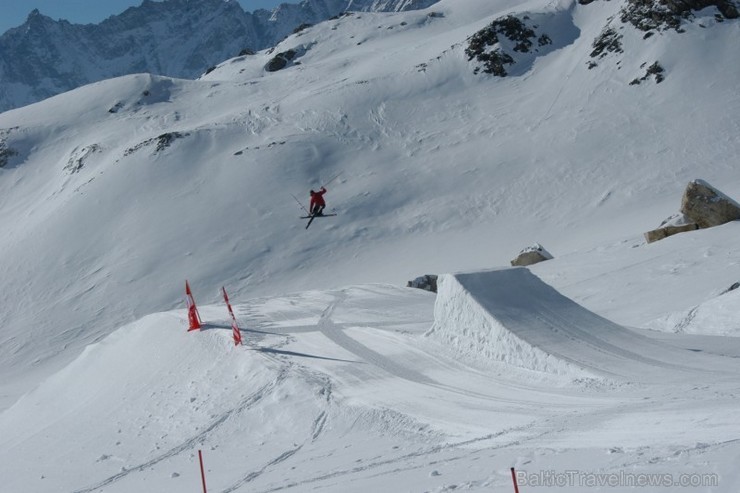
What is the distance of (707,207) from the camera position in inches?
961

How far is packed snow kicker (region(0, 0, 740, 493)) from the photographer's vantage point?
9.30 metres

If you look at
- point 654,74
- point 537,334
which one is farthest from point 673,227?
point 654,74

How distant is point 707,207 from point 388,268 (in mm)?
15045

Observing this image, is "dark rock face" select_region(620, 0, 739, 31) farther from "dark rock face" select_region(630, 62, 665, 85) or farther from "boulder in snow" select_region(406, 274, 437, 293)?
"boulder in snow" select_region(406, 274, 437, 293)

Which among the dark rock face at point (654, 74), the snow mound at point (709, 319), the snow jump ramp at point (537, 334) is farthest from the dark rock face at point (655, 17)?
the snow jump ramp at point (537, 334)

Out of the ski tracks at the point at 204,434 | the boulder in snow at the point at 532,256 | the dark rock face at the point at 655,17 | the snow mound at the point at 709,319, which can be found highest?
the dark rock face at the point at 655,17

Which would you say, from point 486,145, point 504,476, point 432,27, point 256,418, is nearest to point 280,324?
point 256,418

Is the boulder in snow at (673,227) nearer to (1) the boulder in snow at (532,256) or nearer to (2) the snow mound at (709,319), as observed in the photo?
(1) the boulder in snow at (532,256)

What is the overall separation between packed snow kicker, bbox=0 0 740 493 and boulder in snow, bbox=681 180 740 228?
78 cm

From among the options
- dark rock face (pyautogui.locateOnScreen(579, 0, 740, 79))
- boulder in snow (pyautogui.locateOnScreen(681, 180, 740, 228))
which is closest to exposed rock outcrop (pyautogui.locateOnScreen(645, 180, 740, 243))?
boulder in snow (pyautogui.locateOnScreen(681, 180, 740, 228))

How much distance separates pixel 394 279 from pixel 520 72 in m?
27.2

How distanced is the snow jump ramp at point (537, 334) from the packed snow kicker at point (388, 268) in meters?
0.06

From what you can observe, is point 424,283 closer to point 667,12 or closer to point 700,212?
point 700,212

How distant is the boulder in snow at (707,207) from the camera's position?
79.0 feet
